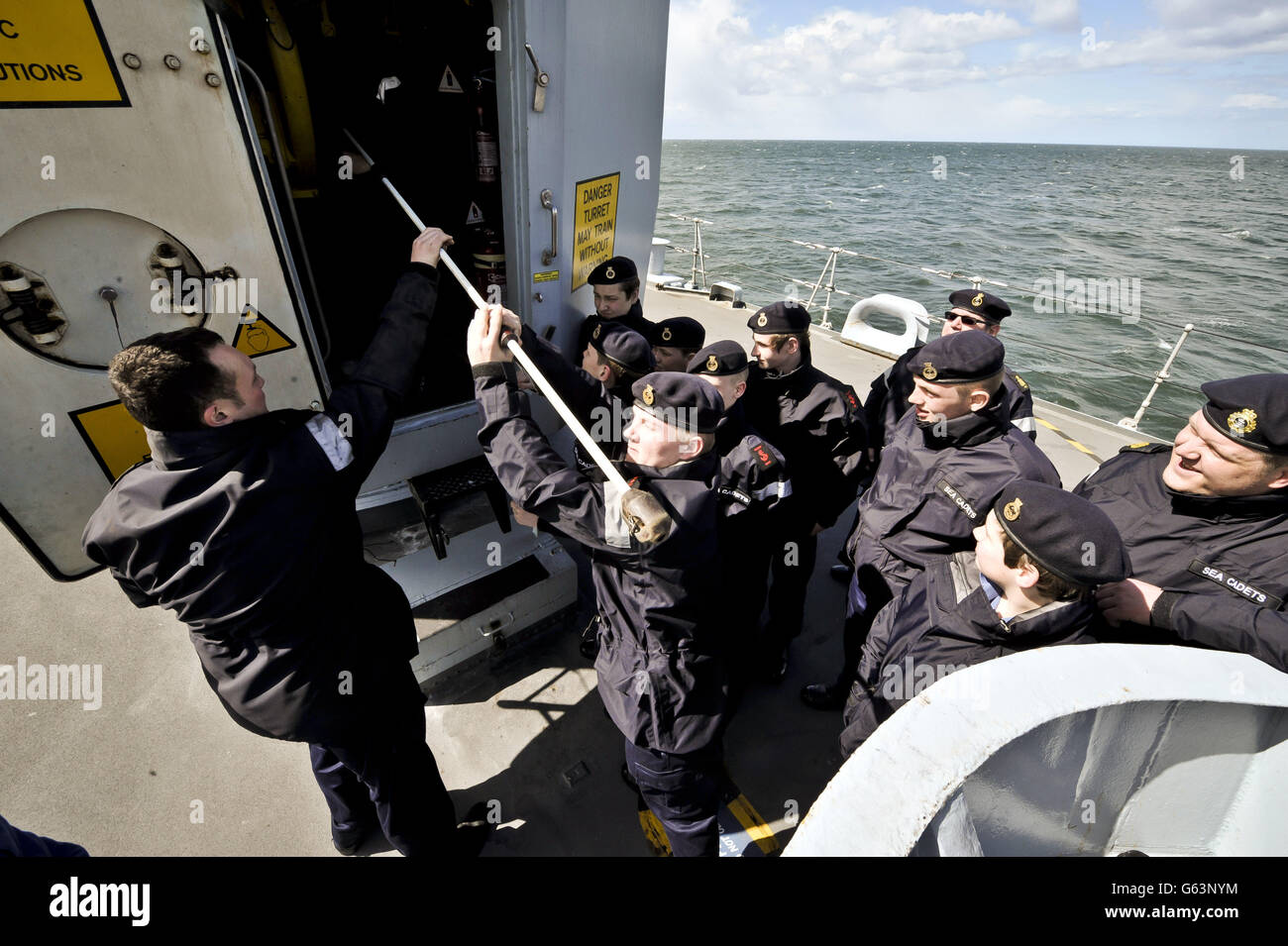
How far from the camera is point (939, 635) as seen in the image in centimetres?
189

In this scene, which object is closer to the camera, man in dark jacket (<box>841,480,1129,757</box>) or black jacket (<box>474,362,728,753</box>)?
man in dark jacket (<box>841,480,1129,757</box>)

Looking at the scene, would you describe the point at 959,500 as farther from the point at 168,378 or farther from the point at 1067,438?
the point at 1067,438

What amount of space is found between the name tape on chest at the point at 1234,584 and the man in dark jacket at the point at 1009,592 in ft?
2.45

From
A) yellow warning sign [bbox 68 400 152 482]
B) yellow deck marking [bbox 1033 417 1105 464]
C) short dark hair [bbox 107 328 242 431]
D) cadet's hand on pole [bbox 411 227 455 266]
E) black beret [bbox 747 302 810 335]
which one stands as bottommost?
yellow deck marking [bbox 1033 417 1105 464]

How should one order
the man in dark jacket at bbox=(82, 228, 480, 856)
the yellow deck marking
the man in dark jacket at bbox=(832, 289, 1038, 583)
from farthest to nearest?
the yellow deck marking < the man in dark jacket at bbox=(832, 289, 1038, 583) < the man in dark jacket at bbox=(82, 228, 480, 856)

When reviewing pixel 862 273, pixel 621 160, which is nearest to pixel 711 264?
pixel 862 273

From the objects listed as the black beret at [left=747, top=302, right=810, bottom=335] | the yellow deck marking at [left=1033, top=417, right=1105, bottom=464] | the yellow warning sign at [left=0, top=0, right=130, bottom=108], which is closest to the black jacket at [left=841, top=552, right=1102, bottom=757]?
the black beret at [left=747, top=302, right=810, bottom=335]

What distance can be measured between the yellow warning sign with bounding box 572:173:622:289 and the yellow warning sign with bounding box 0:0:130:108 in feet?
6.93

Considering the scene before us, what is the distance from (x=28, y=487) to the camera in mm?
1920

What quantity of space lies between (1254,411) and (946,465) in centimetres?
96

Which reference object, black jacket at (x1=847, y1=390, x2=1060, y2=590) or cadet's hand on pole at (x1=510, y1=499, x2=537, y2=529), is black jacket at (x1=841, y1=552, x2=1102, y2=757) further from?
cadet's hand on pole at (x1=510, y1=499, x2=537, y2=529)

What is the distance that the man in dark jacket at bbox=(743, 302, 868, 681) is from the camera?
3.13 meters

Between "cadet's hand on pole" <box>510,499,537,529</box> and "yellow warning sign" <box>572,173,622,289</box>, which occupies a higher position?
"yellow warning sign" <box>572,173,622,289</box>

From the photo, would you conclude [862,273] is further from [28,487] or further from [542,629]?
[28,487]
